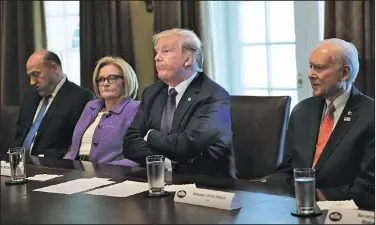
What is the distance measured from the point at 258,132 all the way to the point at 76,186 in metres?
1.13

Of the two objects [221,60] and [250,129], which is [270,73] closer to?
[221,60]

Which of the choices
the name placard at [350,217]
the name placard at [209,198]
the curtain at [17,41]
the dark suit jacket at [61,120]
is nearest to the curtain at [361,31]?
the dark suit jacket at [61,120]

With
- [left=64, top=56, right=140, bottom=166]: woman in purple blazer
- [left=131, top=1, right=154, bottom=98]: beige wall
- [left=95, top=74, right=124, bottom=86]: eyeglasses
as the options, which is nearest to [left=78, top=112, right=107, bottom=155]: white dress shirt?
[left=64, top=56, right=140, bottom=166]: woman in purple blazer

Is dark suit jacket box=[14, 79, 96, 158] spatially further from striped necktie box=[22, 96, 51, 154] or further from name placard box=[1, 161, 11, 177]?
name placard box=[1, 161, 11, 177]

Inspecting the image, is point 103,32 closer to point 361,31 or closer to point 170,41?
point 170,41

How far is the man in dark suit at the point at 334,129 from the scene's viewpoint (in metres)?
2.50

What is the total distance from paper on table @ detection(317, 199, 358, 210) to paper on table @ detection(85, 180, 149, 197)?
62 centimetres

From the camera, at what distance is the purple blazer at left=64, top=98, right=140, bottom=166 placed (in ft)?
10.9

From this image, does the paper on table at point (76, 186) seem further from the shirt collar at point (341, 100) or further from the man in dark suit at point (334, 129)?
the shirt collar at point (341, 100)

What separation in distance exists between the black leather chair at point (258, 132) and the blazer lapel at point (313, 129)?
0.37 meters

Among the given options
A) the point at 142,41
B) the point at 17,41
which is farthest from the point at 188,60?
the point at 17,41

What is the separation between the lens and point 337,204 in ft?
6.01

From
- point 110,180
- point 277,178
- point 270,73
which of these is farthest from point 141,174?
point 270,73

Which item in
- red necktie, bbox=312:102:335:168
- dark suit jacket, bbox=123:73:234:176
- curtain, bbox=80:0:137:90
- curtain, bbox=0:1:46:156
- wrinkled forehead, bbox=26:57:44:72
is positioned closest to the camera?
red necktie, bbox=312:102:335:168
